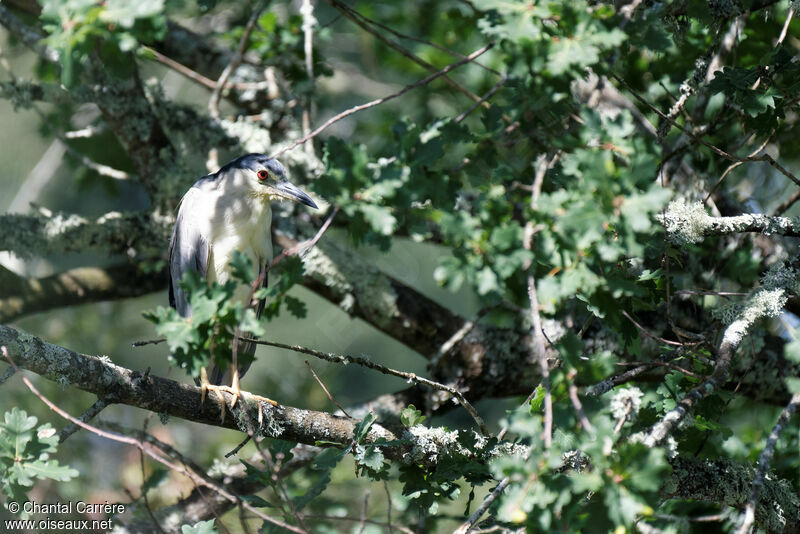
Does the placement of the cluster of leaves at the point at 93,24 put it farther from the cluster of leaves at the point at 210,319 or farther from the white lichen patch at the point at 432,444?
the white lichen patch at the point at 432,444

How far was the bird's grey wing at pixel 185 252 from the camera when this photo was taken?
129 inches

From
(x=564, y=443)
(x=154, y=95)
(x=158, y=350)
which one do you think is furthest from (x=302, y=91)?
(x=158, y=350)

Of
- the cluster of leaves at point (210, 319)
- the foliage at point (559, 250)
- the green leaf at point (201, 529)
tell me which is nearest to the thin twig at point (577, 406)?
the foliage at point (559, 250)

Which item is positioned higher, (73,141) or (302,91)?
(302,91)

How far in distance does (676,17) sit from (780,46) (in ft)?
1.04

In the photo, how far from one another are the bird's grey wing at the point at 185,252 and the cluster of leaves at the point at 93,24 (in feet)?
5.24

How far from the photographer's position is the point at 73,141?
450cm

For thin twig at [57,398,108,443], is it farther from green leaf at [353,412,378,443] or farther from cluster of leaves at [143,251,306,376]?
green leaf at [353,412,378,443]

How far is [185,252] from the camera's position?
130 inches

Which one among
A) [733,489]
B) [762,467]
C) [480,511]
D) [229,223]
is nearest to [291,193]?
[229,223]

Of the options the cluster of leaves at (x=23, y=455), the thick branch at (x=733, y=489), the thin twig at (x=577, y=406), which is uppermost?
the thin twig at (x=577, y=406)

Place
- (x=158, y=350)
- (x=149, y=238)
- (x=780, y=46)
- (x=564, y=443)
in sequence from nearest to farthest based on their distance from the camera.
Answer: (x=564, y=443) → (x=780, y=46) → (x=149, y=238) → (x=158, y=350)

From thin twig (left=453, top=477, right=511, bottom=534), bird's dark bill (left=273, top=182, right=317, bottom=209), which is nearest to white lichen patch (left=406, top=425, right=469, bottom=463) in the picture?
thin twig (left=453, top=477, right=511, bottom=534)

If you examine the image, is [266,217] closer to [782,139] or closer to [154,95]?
[154,95]
